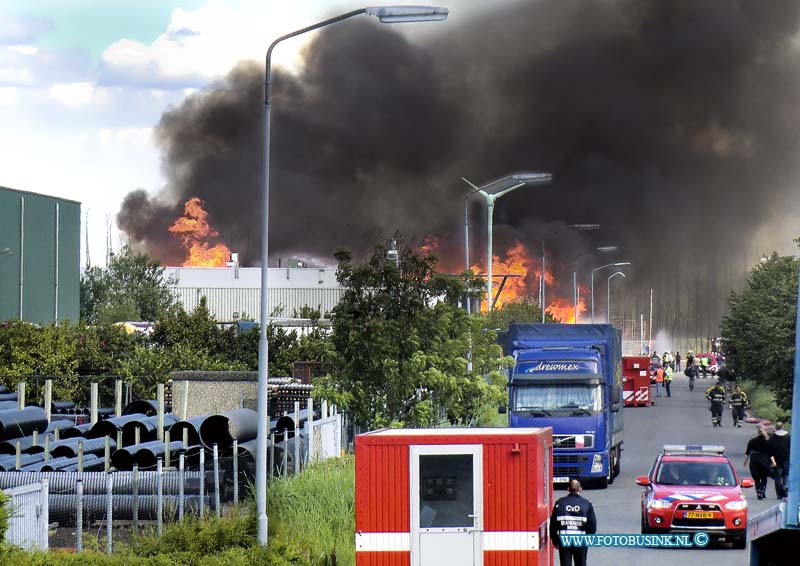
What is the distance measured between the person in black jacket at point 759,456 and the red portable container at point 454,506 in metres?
12.7

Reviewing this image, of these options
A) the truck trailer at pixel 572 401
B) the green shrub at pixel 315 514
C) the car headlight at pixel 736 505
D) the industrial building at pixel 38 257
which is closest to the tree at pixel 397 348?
the truck trailer at pixel 572 401

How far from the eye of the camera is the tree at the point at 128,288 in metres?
111

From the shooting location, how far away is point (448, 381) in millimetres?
29703

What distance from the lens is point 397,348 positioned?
30.1 metres

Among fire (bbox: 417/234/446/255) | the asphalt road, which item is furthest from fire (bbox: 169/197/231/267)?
the asphalt road

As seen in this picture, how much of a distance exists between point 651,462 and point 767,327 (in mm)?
6678

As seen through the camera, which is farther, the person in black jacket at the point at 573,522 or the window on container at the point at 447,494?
the person in black jacket at the point at 573,522

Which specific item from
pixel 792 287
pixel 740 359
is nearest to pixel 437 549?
pixel 792 287

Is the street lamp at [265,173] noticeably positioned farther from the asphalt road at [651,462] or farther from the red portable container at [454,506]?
the asphalt road at [651,462]

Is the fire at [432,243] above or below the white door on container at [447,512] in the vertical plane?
above

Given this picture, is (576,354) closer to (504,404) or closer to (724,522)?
(504,404)

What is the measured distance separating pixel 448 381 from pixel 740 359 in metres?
38.4

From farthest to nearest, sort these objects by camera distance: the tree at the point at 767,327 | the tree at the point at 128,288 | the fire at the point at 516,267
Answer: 1. the tree at the point at 128,288
2. the fire at the point at 516,267
3. the tree at the point at 767,327

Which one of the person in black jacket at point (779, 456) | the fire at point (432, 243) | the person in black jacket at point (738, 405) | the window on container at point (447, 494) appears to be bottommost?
the person in black jacket at point (738, 405)
